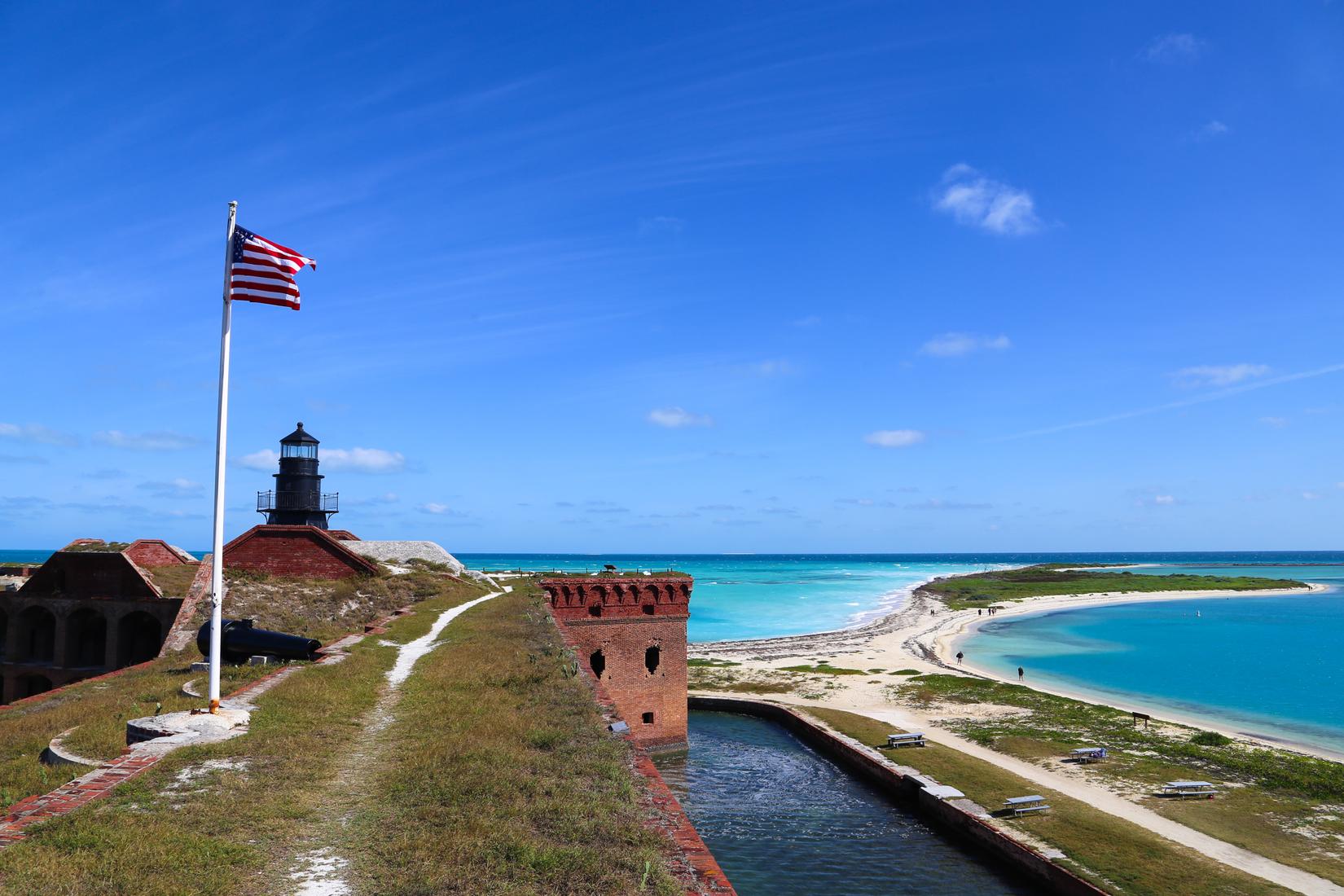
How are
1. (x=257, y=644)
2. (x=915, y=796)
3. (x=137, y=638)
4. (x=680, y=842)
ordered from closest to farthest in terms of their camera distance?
1. (x=680, y=842)
2. (x=257, y=644)
3. (x=915, y=796)
4. (x=137, y=638)

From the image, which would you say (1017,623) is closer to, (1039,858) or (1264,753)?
(1264,753)

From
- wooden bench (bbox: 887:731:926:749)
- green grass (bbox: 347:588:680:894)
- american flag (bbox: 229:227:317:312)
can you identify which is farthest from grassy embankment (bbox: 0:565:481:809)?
wooden bench (bbox: 887:731:926:749)

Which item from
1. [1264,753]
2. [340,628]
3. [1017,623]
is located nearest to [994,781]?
[1264,753]

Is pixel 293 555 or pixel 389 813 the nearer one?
pixel 389 813

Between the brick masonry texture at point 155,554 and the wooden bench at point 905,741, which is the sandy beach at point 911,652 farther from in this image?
the brick masonry texture at point 155,554

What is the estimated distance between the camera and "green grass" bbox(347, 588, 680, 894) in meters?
6.42

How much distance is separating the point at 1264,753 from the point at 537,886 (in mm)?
32896

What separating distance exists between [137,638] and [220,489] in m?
24.3

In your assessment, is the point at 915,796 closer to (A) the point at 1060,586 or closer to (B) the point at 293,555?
(B) the point at 293,555

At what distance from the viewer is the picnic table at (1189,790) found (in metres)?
23.7

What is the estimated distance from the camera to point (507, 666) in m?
16.0

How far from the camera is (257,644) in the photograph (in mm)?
16062

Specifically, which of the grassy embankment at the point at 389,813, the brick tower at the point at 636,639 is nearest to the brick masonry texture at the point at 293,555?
the brick tower at the point at 636,639

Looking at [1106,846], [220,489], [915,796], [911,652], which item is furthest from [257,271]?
[911,652]
